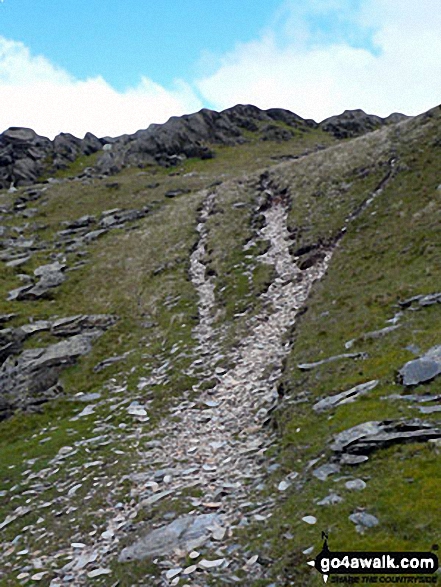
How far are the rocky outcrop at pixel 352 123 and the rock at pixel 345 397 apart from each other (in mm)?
144036

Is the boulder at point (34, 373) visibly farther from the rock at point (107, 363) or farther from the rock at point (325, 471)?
the rock at point (325, 471)

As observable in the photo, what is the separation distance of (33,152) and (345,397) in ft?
427

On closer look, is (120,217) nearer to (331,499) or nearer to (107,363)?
(107,363)

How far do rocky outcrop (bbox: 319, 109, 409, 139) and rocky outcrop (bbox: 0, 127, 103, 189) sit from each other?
7698cm

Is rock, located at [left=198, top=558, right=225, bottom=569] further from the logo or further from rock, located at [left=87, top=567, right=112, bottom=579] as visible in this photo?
rock, located at [left=87, top=567, right=112, bottom=579]

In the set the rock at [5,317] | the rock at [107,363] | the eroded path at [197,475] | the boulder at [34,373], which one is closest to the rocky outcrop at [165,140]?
the rock at [5,317]

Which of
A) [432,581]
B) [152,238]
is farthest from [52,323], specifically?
[432,581]

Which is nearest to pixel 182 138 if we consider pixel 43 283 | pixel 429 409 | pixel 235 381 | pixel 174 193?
pixel 174 193

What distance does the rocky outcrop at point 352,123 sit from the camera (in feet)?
485

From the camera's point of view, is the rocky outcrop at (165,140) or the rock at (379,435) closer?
the rock at (379,435)

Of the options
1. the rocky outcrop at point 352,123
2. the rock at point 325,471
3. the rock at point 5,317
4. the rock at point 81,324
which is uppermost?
the rocky outcrop at point 352,123

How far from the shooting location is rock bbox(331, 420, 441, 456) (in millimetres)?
12719

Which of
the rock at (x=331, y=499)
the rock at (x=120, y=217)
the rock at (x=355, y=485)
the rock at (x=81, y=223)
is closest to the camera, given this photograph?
the rock at (x=331, y=499)

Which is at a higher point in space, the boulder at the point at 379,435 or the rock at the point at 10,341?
the rock at the point at 10,341
